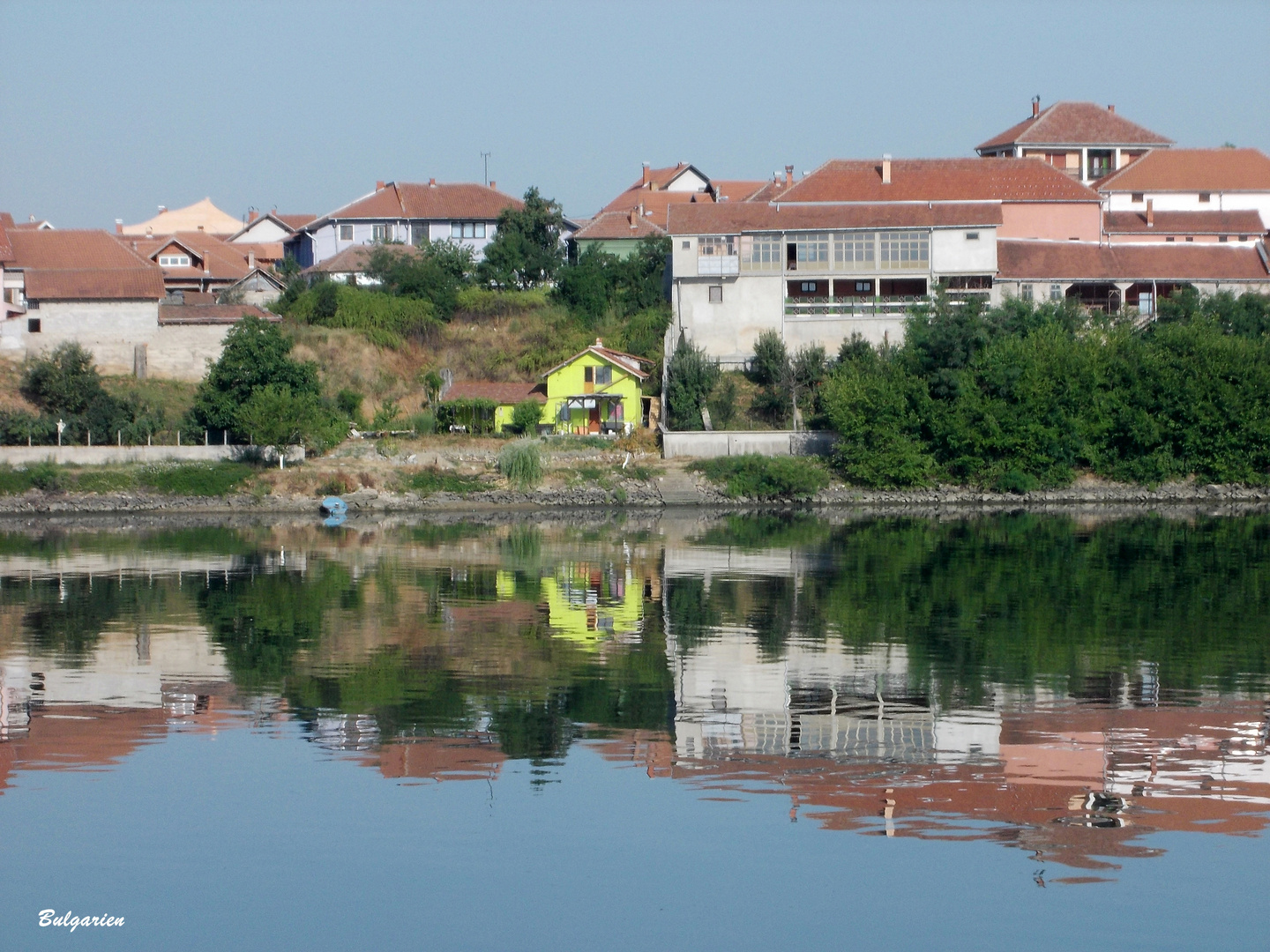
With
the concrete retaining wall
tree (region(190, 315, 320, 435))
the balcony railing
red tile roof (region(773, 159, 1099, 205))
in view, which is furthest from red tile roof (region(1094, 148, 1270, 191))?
tree (region(190, 315, 320, 435))

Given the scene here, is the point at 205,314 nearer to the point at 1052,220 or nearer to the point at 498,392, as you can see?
the point at 498,392

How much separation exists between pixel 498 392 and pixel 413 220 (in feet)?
58.5

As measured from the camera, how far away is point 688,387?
47156mm

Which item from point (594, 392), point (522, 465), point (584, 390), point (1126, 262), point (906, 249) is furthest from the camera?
point (1126, 262)

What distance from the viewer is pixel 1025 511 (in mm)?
42656

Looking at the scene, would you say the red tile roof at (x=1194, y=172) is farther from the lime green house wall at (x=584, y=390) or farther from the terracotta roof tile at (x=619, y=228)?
the lime green house wall at (x=584, y=390)

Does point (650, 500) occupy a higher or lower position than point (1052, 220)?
lower

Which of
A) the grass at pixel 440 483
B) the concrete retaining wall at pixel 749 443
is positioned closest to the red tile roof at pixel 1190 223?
the concrete retaining wall at pixel 749 443

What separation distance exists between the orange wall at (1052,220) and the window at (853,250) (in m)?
6.43

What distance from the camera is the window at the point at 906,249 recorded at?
4934 cm

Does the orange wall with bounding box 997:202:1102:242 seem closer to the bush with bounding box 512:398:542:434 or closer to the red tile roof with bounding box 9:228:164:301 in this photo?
the bush with bounding box 512:398:542:434

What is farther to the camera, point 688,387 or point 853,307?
point 853,307

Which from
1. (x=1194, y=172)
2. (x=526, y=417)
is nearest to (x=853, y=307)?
(x=526, y=417)

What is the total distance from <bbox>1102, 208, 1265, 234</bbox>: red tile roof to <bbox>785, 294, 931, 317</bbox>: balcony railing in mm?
10829
